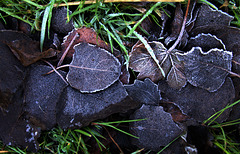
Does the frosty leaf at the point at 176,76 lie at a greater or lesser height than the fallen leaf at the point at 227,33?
lesser

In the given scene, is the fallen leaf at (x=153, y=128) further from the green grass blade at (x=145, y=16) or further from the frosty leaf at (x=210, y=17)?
the frosty leaf at (x=210, y=17)

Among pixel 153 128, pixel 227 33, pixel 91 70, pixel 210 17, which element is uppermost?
pixel 210 17

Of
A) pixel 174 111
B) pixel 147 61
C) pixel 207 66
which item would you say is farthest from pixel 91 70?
pixel 207 66

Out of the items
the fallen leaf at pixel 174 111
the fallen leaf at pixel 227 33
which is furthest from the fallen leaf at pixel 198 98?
the fallen leaf at pixel 227 33

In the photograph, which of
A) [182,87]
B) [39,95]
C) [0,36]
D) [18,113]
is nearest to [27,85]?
[39,95]

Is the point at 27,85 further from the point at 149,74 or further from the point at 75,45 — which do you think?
the point at 149,74

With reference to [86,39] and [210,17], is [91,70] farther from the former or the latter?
[210,17]

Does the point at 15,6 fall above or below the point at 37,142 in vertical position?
above
